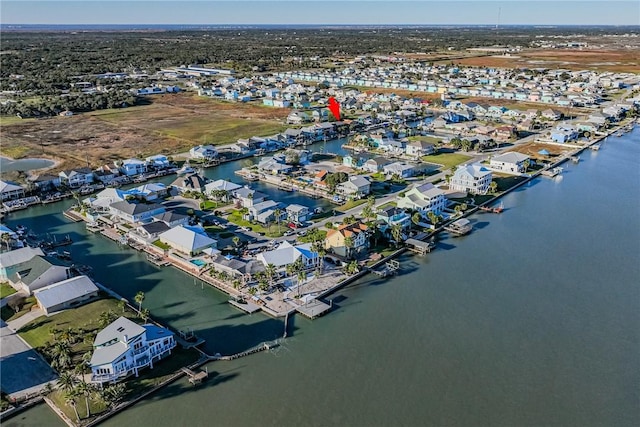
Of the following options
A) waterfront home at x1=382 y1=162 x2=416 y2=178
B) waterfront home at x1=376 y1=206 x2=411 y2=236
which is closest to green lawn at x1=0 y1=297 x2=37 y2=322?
waterfront home at x1=376 y1=206 x2=411 y2=236

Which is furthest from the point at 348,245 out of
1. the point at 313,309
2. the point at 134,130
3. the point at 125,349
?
the point at 134,130

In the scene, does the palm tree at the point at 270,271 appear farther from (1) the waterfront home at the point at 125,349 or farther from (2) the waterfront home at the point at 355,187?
(2) the waterfront home at the point at 355,187

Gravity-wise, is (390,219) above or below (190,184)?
below

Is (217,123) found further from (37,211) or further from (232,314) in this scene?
(232,314)

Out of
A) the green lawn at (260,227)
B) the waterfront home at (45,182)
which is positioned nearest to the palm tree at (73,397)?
the green lawn at (260,227)

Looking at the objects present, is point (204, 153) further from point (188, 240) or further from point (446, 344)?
point (446, 344)
